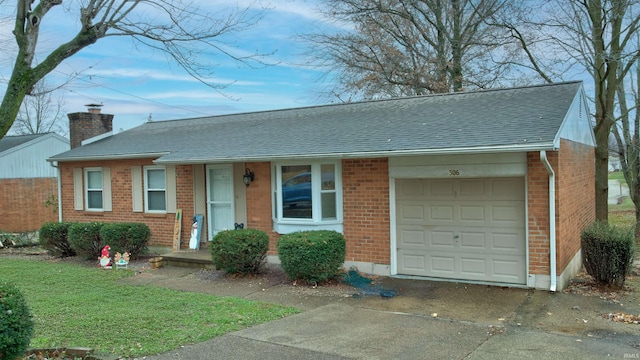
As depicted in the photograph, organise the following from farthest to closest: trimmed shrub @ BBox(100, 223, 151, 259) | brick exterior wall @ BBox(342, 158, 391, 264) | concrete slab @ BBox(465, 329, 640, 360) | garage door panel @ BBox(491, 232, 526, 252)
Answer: trimmed shrub @ BBox(100, 223, 151, 259) < brick exterior wall @ BBox(342, 158, 391, 264) < garage door panel @ BBox(491, 232, 526, 252) < concrete slab @ BBox(465, 329, 640, 360)

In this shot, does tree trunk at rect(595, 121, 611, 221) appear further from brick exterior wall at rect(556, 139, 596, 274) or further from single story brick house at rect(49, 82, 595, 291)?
brick exterior wall at rect(556, 139, 596, 274)

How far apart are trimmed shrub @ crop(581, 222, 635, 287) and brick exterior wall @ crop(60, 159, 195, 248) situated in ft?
31.0

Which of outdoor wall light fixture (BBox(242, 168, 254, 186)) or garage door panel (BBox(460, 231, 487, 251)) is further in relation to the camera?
outdoor wall light fixture (BBox(242, 168, 254, 186))

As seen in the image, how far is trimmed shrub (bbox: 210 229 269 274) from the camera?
10.5 m

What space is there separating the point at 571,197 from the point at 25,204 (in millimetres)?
23309

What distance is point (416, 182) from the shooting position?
10297 millimetres

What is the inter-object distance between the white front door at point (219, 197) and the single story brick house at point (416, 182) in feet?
0.11

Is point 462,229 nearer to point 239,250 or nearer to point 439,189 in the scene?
point 439,189

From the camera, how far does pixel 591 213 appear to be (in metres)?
13.6

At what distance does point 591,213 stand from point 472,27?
11.2m

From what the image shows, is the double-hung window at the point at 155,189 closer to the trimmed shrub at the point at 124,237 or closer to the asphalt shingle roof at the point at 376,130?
the asphalt shingle roof at the point at 376,130

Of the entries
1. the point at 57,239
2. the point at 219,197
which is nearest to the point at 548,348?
the point at 219,197

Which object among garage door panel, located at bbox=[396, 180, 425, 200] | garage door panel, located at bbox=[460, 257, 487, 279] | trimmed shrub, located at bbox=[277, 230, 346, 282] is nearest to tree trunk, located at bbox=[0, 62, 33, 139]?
trimmed shrub, located at bbox=[277, 230, 346, 282]

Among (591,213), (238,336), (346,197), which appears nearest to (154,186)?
(346,197)
